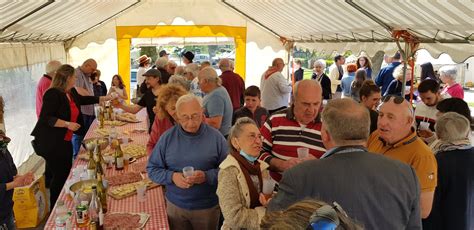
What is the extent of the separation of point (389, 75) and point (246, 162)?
559cm

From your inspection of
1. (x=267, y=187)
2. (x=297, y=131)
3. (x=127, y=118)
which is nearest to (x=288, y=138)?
(x=297, y=131)

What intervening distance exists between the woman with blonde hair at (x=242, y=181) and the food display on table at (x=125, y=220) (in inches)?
20.3

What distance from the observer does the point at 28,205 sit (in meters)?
3.76

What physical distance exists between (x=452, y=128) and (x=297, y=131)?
946 mm

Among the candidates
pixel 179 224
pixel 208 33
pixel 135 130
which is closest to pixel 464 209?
pixel 179 224

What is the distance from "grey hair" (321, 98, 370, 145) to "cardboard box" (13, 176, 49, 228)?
10.7 feet

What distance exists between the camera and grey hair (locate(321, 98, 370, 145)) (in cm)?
144

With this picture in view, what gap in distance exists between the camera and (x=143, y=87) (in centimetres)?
583

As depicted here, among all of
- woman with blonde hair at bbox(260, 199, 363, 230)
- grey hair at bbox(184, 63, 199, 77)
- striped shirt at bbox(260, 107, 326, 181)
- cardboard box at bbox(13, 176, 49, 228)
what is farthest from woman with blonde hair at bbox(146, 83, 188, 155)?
grey hair at bbox(184, 63, 199, 77)

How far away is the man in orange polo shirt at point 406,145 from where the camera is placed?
2.08 meters

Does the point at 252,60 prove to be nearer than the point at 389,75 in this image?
No

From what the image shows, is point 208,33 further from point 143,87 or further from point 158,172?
point 158,172

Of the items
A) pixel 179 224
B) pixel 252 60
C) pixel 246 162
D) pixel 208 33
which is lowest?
pixel 179 224

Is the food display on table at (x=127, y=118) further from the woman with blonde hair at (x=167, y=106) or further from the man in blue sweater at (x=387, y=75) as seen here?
the man in blue sweater at (x=387, y=75)
